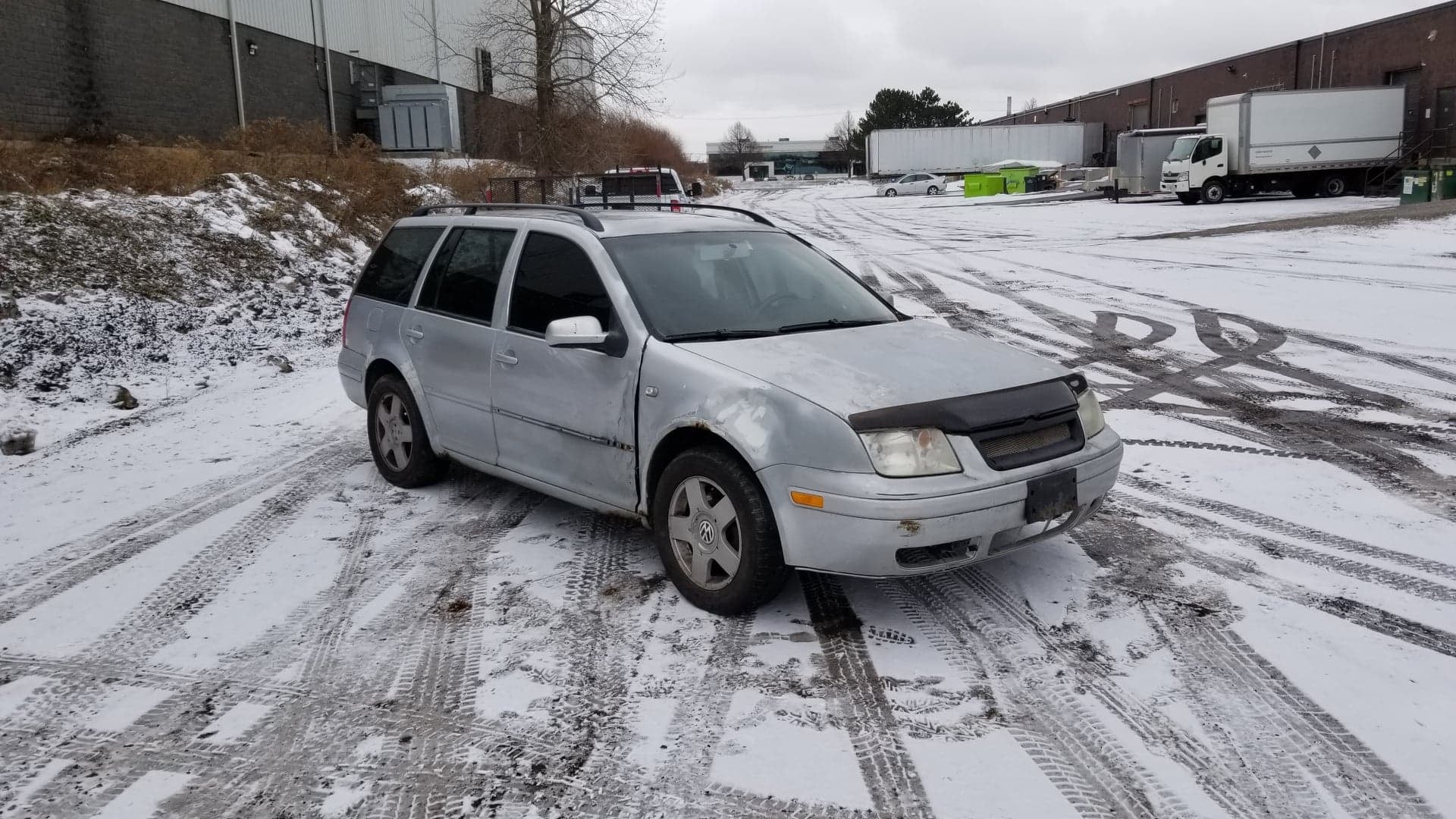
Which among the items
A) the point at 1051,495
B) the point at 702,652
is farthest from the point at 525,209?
the point at 1051,495

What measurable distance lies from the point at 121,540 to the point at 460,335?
2.10 m

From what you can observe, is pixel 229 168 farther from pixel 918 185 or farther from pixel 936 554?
pixel 918 185

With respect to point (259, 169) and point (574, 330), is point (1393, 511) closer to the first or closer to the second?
point (574, 330)

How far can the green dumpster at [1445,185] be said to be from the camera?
26484 millimetres

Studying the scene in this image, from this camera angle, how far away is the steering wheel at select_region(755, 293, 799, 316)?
510 centimetres

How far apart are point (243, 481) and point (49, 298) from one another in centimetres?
559

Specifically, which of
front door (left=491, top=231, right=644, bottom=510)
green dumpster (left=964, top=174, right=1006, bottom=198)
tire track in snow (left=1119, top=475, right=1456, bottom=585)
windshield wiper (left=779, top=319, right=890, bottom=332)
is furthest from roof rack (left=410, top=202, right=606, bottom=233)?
green dumpster (left=964, top=174, right=1006, bottom=198)

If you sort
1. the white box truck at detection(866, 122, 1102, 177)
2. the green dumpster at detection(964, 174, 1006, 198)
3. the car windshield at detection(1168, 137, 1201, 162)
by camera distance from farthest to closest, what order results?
the white box truck at detection(866, 122, 1102, 177) < the green dumpster at detection(964, 174, 1006, 198) < the car windshield at detection(1168, 137, 1201, 162)

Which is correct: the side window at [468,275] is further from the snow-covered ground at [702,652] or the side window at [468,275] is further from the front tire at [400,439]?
the snow-covered ground at [702,652]

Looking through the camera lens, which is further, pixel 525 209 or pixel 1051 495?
pixel 525 209

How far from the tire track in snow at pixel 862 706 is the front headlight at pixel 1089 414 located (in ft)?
4.18

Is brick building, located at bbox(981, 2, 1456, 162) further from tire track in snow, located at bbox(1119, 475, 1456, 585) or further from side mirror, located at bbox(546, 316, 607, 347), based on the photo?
side mirror, located at bbox(546, 316, 607, 347)

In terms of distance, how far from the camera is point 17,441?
24.7ft

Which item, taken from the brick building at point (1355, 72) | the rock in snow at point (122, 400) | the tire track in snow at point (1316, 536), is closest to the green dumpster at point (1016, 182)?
the brick building at point (1355, 72)
